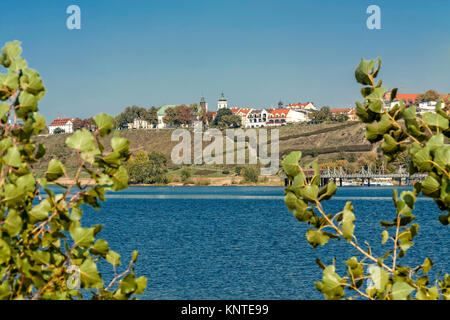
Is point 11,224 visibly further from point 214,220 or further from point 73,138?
point 214,220

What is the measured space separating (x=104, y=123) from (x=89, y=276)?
103 centimetres

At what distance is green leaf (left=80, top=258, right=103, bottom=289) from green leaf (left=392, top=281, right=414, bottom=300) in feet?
6.44

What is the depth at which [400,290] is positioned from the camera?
4250mm

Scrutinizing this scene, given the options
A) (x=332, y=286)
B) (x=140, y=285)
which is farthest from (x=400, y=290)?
(x=140, y=285)

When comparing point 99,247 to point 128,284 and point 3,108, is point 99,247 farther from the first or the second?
point 3,108

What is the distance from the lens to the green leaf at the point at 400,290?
4246 mm

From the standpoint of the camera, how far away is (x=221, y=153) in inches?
7702

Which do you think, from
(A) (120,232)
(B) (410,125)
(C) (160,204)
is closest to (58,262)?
(B) (410,125)

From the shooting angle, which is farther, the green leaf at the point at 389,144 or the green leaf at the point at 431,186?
the green leaf at the point at 389,144

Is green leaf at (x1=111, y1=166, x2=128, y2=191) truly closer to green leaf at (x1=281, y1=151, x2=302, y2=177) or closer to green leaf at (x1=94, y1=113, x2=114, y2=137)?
green leaf at (x1=94, y1=113, x2=114, y2=137)

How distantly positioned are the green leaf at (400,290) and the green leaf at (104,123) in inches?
84.8

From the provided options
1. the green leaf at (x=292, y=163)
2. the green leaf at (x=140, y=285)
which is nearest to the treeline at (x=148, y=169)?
the green leaf at (x=140, y=285)

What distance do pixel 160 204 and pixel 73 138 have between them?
113 meters

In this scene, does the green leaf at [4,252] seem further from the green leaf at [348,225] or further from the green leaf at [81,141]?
the green leaf at [348,225]
